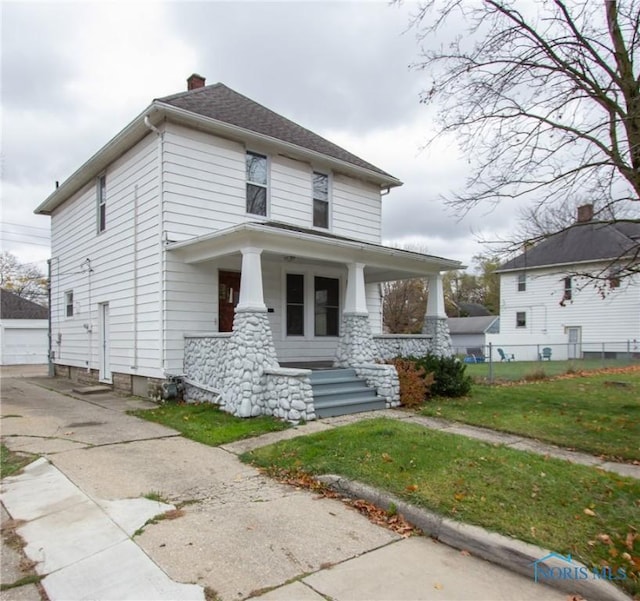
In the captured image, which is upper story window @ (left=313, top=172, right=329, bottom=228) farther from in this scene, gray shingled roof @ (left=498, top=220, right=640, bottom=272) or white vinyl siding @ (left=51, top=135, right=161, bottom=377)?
gray shingled roof @ (left=498, top=220, right=640, bottom=272)

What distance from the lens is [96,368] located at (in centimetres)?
1266

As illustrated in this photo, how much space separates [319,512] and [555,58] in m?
7.11

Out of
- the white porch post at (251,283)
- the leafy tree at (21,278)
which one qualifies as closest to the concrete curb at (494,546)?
the white porch post at (251,283)

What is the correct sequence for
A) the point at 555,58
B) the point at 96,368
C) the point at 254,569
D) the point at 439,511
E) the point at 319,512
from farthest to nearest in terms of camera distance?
the point at 96,368 < the point at 555,58 < the point at 319,512 < the point at 439,511 < the point at 254,569

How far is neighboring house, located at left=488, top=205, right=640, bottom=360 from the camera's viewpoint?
23875mm

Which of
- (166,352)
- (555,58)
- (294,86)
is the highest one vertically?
(294,86)

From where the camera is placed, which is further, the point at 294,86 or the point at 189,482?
the point at 294,86

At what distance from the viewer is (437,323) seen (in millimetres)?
11789

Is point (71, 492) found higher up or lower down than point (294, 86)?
lower down

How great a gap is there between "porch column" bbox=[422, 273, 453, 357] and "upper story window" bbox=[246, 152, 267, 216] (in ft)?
15.8

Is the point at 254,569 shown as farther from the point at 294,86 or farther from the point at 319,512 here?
the point at 294,86

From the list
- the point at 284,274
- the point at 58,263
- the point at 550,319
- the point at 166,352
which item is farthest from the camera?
the point at 550,319

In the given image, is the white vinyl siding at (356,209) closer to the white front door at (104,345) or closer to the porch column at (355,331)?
the porch column at (355,331)

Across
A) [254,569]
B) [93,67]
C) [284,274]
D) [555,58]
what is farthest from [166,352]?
[555,58]
